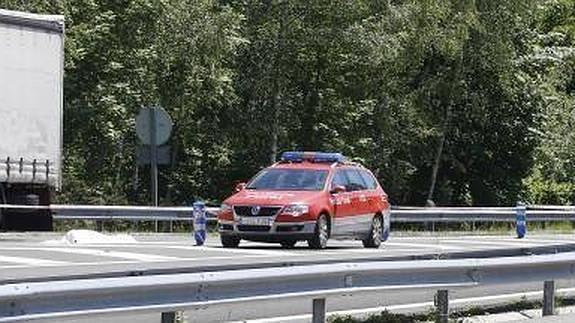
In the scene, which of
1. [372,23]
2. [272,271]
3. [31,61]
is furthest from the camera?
[372,23]

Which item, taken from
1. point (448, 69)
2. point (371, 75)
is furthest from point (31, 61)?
point (448, 69)

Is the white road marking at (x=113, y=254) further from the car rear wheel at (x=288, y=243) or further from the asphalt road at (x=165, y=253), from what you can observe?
the car rear wheel at (x=288, y=243)

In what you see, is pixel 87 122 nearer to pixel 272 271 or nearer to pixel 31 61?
pixel 31 61

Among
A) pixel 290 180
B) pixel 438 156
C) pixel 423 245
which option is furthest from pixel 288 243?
pixel 438 156

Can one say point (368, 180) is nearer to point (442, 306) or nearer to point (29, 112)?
point (29, 112)

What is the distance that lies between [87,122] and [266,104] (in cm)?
590

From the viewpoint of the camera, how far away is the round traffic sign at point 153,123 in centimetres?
2506

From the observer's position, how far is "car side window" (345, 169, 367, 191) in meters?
20.8

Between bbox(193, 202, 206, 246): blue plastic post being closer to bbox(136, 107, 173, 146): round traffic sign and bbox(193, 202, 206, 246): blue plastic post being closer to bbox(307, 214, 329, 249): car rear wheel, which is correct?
bbox(307, 214, 329, 249): car rear wheel

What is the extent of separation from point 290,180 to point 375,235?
235 cm

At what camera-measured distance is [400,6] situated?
35.7 metres

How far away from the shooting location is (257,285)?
30.2 feet

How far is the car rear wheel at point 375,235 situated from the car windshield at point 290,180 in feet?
5.85

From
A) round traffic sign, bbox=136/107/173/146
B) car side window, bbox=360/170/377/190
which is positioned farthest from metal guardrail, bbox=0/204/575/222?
car side window, bbox=360/170/377/190
